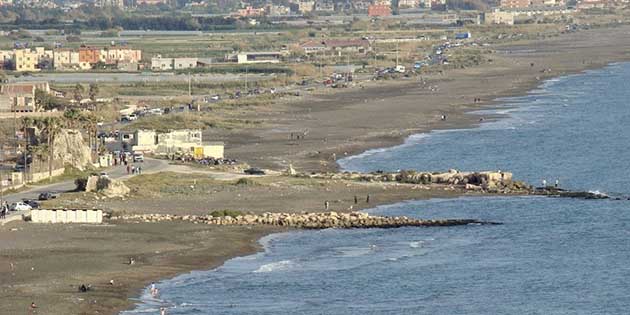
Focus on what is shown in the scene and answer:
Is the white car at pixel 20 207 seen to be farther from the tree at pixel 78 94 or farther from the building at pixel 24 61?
the building at pixel 24 61

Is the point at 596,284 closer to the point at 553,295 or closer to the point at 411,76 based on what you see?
the point at 553,295

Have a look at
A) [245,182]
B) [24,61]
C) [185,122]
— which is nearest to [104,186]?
[245,182]

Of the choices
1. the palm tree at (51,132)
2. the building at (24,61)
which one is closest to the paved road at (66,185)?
the palm tree at (51,132)

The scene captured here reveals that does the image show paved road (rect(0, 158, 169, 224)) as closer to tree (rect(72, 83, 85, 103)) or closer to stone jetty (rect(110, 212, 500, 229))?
stone jetty (rect(110, 212, 500, 229))

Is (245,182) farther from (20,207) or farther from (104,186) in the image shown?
(20,207)

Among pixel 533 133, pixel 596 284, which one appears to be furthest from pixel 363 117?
pixel 596 284

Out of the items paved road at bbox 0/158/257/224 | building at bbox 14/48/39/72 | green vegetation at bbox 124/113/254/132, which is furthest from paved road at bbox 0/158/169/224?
building at bbox 14/48/39/72

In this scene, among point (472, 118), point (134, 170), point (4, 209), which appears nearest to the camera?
point (4, 209)
